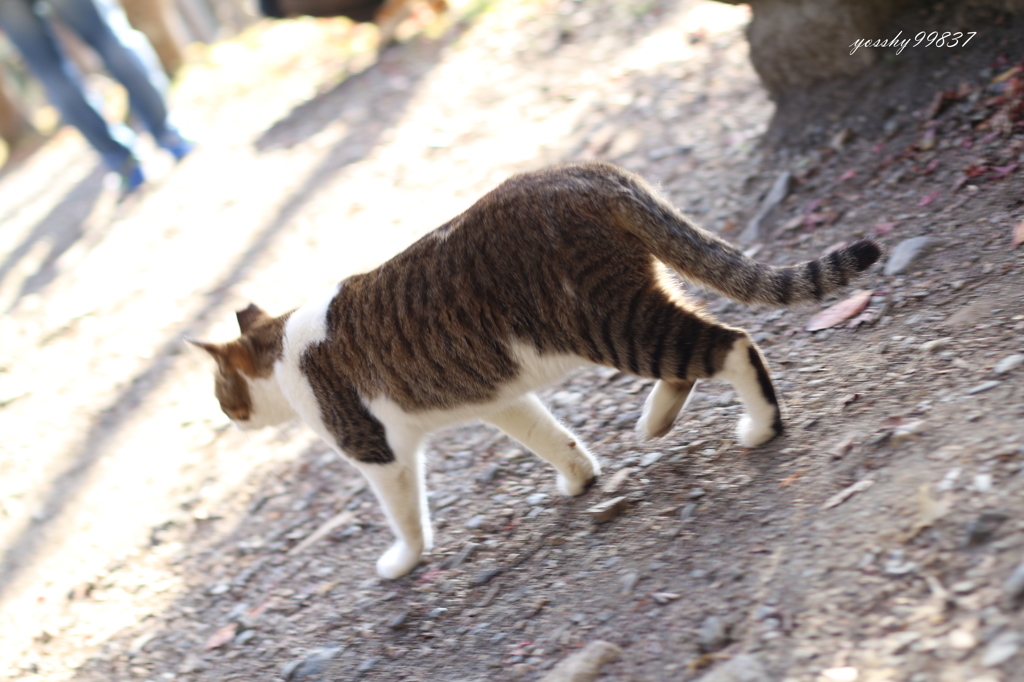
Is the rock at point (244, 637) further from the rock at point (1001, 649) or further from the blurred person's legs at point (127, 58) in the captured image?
the blurred person's legs at point (127, 58)

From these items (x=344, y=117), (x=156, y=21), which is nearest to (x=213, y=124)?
(x=344, y=117)

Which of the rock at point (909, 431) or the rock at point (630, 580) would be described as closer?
the rock at point (909, 431)

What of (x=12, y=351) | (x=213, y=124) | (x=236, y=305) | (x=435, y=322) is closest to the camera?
(x=435, y=322)

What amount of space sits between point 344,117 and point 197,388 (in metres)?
3.56

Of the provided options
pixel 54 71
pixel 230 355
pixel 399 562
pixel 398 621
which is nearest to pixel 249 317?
pixel 230 355

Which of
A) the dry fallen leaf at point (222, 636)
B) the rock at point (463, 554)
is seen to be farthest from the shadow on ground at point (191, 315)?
the rock at point (463, 554)

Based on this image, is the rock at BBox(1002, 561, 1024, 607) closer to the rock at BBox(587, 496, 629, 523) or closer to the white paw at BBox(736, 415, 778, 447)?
the white paw at BBox(736, 415, 778, 447)

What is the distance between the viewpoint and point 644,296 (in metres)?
2.69

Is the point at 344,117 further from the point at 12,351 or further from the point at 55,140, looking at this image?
the point at 55,140

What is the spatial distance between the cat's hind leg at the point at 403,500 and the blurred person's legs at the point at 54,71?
6111 millimetres

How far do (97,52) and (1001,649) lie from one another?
8.28 m

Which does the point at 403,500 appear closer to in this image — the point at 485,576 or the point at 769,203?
the point at 485,576

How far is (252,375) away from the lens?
347 centimetres

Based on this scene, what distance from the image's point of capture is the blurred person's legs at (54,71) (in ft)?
24.0
